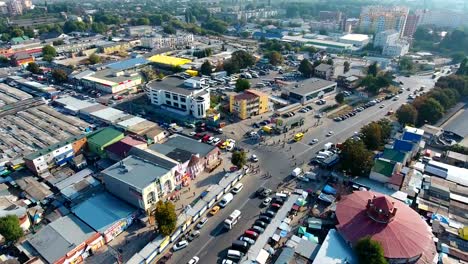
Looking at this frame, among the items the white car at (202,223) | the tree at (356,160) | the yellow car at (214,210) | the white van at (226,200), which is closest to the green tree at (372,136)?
the tree at (356,160)

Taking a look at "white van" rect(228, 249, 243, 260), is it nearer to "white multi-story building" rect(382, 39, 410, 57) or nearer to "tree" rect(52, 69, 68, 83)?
"tree" rect(52, 69, 68, 83)

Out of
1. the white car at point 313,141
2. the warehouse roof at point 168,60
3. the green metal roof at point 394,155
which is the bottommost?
the white car at point 313,141

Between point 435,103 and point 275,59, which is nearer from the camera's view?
point 435,103

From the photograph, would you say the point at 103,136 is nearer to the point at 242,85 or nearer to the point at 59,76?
the point at 242,85

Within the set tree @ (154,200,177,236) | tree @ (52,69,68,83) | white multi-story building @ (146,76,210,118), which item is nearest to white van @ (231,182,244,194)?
tree @ (154,200,177,236)

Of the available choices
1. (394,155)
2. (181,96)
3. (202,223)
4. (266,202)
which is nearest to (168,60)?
(181,96)

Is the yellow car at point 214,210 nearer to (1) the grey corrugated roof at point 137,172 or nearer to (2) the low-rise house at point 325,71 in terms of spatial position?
(1) the grey corrugated roof at point 137,172
